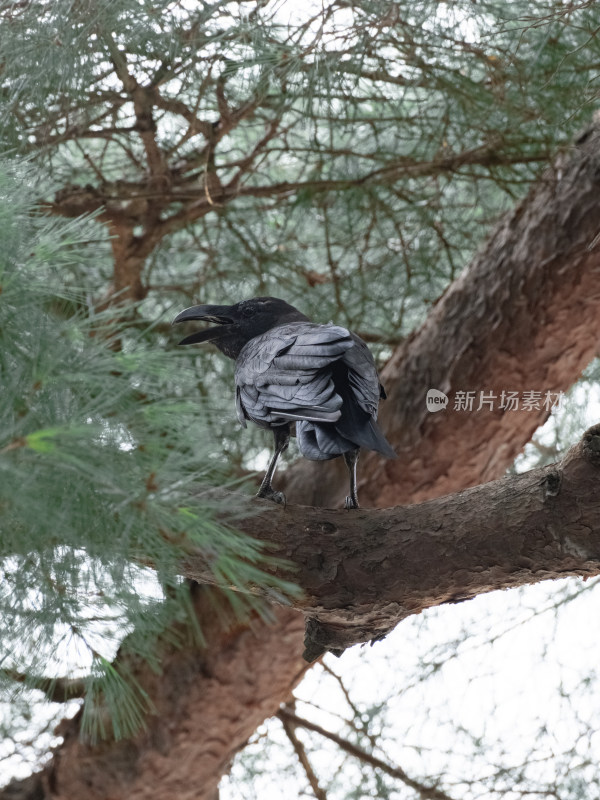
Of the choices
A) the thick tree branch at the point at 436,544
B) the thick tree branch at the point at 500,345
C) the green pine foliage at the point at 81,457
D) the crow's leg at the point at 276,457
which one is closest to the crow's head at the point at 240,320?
the crow's leg at the point at 276,457

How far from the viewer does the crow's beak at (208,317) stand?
1.16 m

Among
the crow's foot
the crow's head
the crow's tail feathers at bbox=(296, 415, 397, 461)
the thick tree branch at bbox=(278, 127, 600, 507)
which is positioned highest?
the thick tree branch at bbox=(278, 127, 600, 507)

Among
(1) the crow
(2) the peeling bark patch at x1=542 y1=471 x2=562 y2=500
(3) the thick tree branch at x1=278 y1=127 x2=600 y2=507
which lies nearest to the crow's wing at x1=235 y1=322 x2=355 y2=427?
(1) the crow

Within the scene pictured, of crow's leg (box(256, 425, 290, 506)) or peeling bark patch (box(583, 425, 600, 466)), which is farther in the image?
crow's leg (box(256, 425, 290, 506))

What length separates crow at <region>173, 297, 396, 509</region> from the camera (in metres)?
0.92

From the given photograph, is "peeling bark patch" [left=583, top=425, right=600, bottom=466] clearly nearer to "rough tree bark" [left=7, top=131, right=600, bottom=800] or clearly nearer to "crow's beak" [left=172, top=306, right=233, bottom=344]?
"crow's beak" [left=172, top=306, right=233, bottom=344]

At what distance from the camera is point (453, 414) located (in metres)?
1.70

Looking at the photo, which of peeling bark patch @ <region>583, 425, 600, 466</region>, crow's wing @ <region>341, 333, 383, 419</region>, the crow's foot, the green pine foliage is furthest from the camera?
the crow's foot

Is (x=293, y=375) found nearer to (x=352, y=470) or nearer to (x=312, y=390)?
(x=312, y=390)

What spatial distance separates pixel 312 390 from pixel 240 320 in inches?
11.3

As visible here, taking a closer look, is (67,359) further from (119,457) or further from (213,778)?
(213,778)

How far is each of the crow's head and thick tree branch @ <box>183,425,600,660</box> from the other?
0.24 metres

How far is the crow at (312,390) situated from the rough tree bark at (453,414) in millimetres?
594

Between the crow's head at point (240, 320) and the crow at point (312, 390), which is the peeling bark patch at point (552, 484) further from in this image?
the crow's head at point (240, 320)
